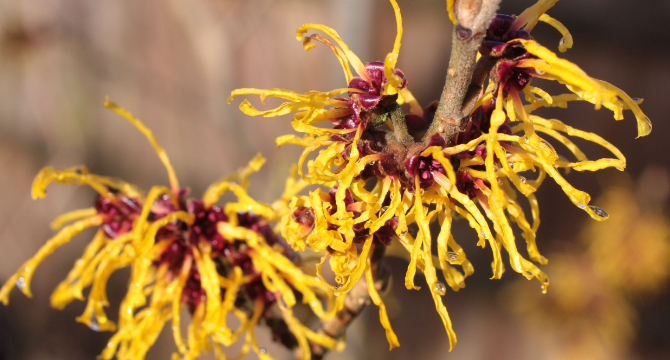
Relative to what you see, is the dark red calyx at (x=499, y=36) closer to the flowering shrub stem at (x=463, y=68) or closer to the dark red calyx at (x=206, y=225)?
the flowering shrub stem at (x=463, y=68)

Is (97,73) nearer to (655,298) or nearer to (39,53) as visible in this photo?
(39,53)

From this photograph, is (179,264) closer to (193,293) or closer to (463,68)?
(193,293)

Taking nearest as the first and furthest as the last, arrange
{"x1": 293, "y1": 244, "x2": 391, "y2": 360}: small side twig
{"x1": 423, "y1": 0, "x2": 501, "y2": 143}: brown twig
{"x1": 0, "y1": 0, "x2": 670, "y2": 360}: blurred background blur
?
{"x1": 423, "y1": 0, "x2": 501, "y2": 143}: brown twig
{"x1": 293, "y1": 244, "x2": 391, "y2": 360}: small side twig
{"x1": 0, "y1": 0, "x2": 670, "y2": 360}: blurred background blur

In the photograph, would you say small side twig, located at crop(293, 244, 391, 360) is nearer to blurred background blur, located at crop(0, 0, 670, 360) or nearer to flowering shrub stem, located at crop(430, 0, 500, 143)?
flowering shrub stem, located at crop(430, 0, 500, 143)

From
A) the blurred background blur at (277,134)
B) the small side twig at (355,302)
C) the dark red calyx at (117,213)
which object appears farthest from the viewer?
the blurred background blur at (277,134)

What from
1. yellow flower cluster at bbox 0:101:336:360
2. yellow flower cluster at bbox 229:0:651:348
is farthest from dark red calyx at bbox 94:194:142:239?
yellow flower cluster at bbox 229:0:651:348

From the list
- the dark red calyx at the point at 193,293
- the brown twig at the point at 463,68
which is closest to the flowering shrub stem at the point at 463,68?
the brown twig at the point at 463,68

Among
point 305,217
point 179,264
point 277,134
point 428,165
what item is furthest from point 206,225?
point 277,134
